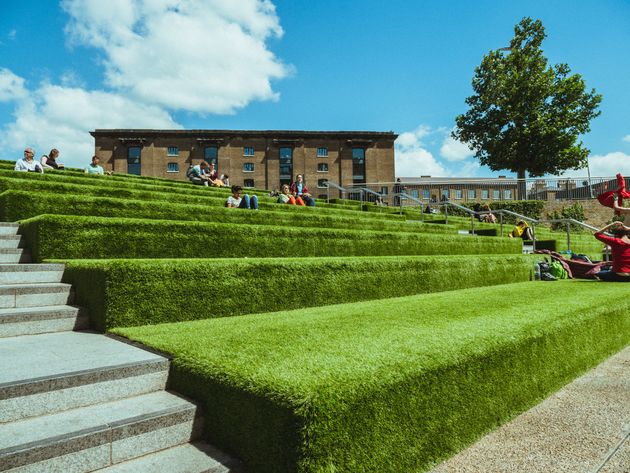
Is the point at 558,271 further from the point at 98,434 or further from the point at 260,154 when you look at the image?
the point at 260,154

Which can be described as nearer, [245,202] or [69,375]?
[69,375]

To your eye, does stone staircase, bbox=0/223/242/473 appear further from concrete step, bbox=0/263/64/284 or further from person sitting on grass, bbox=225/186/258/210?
person sitting on grass, bbox=225/186/258/210

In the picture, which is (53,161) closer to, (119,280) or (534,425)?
(119,280)

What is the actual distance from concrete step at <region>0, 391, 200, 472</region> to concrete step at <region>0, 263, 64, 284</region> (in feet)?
8.90

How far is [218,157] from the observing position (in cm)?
5156

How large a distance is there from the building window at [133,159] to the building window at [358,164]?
86.5 ft

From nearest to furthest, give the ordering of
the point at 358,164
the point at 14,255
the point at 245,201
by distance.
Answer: the point at 14,255 → the point at 245,201 → the point at 358,164

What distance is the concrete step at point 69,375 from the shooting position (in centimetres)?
246

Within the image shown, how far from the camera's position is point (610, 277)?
9.81m

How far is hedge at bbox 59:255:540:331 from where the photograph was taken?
162 inches

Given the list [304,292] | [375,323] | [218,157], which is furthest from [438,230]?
[218,157]

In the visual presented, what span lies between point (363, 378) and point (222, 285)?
9.11 feet

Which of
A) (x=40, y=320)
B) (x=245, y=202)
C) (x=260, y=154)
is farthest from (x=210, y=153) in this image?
(x=40, y=320)

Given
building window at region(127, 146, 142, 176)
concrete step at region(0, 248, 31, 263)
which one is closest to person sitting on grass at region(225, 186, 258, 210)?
concrete step at region(0, 248, 31, 263)
